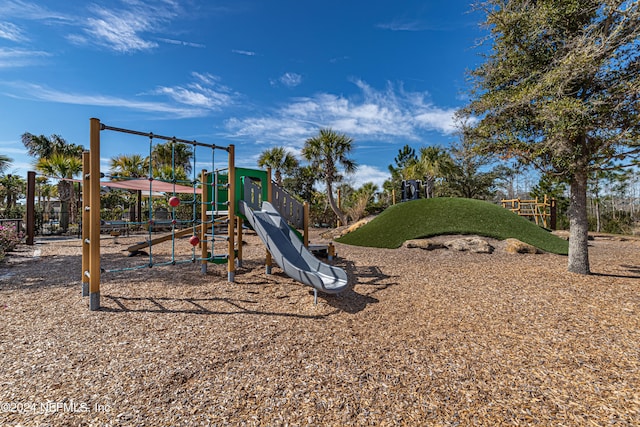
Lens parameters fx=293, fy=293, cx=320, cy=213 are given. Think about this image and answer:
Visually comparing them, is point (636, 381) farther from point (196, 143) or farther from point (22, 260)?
point (22, 260)

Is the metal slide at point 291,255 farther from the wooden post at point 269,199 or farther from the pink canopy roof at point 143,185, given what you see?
the pink canopy roof at point 143,185

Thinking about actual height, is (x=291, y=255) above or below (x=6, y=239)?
Result: below

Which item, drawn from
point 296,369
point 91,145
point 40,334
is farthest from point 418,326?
point 91,145

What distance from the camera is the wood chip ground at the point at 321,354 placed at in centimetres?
198

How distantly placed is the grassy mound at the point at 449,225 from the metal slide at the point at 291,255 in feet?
17.7

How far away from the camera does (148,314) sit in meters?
3.78

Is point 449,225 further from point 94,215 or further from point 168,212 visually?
point 168,212

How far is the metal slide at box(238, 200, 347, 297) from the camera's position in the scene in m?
4.11

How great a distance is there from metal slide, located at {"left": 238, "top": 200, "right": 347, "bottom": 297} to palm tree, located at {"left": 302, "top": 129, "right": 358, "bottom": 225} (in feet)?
41.1

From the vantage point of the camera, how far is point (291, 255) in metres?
5.11

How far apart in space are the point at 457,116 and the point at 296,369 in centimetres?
586

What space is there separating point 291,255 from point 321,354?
8.15 feet

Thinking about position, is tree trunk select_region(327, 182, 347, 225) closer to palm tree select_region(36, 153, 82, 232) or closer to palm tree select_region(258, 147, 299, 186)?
palm tree select_region(258, 147, 299, 186)

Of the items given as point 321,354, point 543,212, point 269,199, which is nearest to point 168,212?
point 269,199
